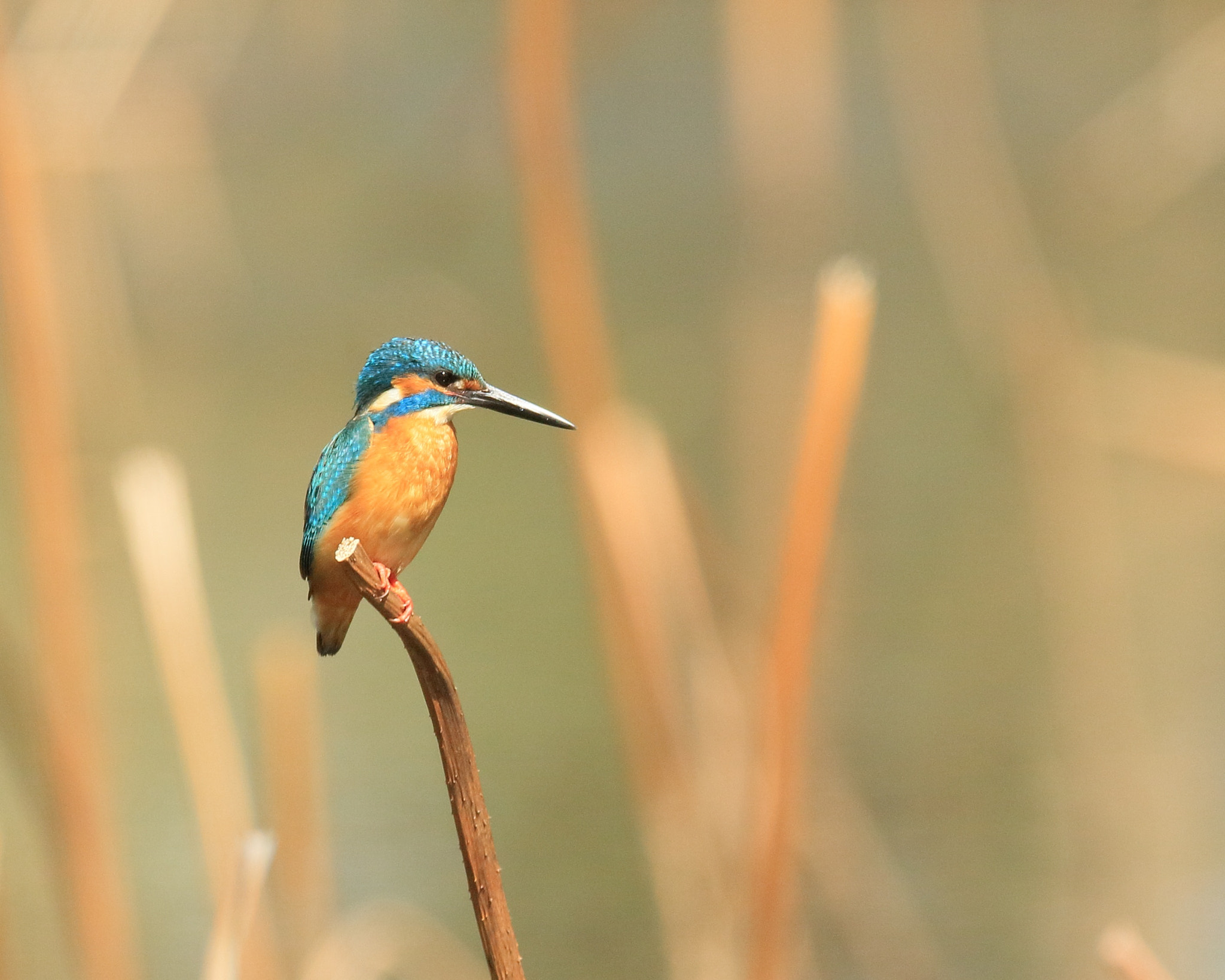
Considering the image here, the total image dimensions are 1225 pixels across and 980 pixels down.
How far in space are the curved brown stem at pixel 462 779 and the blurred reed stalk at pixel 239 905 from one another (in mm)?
497

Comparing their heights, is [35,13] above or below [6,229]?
above

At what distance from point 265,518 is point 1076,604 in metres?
3.16

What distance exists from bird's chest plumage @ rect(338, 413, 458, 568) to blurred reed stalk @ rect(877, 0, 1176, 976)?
3343 millimetres

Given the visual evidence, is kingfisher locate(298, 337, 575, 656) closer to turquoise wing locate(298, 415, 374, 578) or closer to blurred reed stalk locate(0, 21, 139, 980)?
turquoise wing locate(298, 415, 374, 578)

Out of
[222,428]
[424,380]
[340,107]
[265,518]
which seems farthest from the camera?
[340,107]

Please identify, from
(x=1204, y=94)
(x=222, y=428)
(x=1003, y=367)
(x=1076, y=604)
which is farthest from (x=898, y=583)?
(x=222, y=428)

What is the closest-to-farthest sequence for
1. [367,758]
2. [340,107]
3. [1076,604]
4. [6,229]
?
[6,229] → [367,758] → [1076,604] → [340,107]

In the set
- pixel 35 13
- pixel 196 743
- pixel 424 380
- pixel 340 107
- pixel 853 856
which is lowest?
pixel 853 856

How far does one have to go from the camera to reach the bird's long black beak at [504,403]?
1377 mm

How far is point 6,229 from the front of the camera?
230 centimetres

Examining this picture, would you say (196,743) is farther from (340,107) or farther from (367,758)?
(340,107)

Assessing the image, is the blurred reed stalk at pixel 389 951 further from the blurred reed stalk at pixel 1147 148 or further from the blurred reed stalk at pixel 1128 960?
the blurred reed stalk at pixel 1147 148

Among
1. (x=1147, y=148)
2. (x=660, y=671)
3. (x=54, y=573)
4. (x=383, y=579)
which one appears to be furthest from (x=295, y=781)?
(x=1147, y=148)

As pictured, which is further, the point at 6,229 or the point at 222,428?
the point at 222,428
